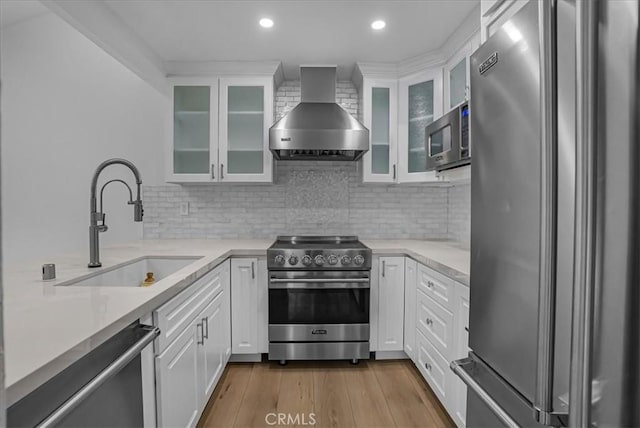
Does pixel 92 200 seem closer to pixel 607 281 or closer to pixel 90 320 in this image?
pixel 90 320

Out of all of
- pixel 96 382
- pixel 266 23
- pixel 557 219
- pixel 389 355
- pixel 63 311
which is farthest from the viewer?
pixel 389 355

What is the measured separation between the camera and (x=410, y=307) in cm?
246

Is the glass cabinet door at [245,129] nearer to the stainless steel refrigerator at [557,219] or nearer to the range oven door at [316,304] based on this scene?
the range oven door at [316,304]

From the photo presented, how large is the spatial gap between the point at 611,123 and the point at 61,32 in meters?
2.78

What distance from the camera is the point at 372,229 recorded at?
3.17 m

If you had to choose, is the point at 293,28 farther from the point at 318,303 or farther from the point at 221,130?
the point at 318,303

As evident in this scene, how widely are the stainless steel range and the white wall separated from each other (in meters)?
1.35

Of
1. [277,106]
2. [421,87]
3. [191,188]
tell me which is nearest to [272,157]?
[277,106]

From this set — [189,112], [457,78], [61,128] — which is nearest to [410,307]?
[457,78]

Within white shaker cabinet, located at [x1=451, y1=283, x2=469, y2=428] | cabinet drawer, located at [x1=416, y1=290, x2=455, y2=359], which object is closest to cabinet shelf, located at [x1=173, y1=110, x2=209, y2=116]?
cabinet drawer, located at [x1=416, y1=290, x2=455, y2=359]

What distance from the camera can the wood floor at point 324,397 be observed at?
6.16ft

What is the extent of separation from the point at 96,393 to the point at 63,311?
254 mm

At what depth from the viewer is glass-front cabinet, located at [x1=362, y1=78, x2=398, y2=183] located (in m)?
2.83

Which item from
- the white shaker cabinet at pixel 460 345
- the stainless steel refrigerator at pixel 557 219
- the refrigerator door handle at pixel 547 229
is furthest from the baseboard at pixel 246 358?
the refrigerator door handle at pixel 547 229
